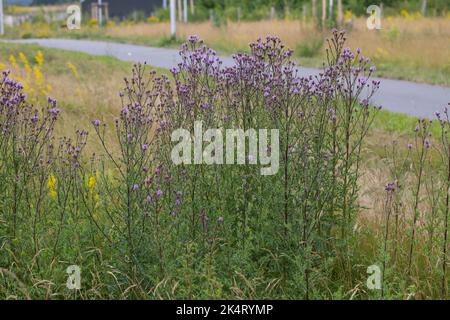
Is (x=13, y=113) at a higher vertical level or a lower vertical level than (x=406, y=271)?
higher

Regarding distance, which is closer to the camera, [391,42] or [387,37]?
[391,42]

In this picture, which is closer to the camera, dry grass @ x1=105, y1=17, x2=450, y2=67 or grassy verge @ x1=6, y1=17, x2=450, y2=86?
grassy verge @ x1=6, y1=17, x2=450, y2=86

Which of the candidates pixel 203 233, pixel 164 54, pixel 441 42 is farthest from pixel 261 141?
pixel 164 54

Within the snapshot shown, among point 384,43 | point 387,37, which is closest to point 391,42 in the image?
point 384,43

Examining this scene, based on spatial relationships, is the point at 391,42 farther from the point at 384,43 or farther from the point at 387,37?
the point at 387,37

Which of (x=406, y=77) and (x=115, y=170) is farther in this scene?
(x=406, y=77)

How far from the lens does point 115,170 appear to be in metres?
5.89

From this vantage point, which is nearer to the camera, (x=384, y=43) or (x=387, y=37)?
(x=384, y=43)

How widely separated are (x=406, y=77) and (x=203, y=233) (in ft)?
35.3

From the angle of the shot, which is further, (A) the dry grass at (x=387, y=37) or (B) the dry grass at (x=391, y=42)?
(A) the dry grass at (x=387, y=37)

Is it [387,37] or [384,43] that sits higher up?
[387,37]

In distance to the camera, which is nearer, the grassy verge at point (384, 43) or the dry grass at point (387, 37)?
the grassy verge at point (384, 43)

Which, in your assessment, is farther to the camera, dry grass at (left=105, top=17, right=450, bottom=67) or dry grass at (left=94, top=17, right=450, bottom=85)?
dry grass at (left=105, top=17, right=450, bottom=67)
